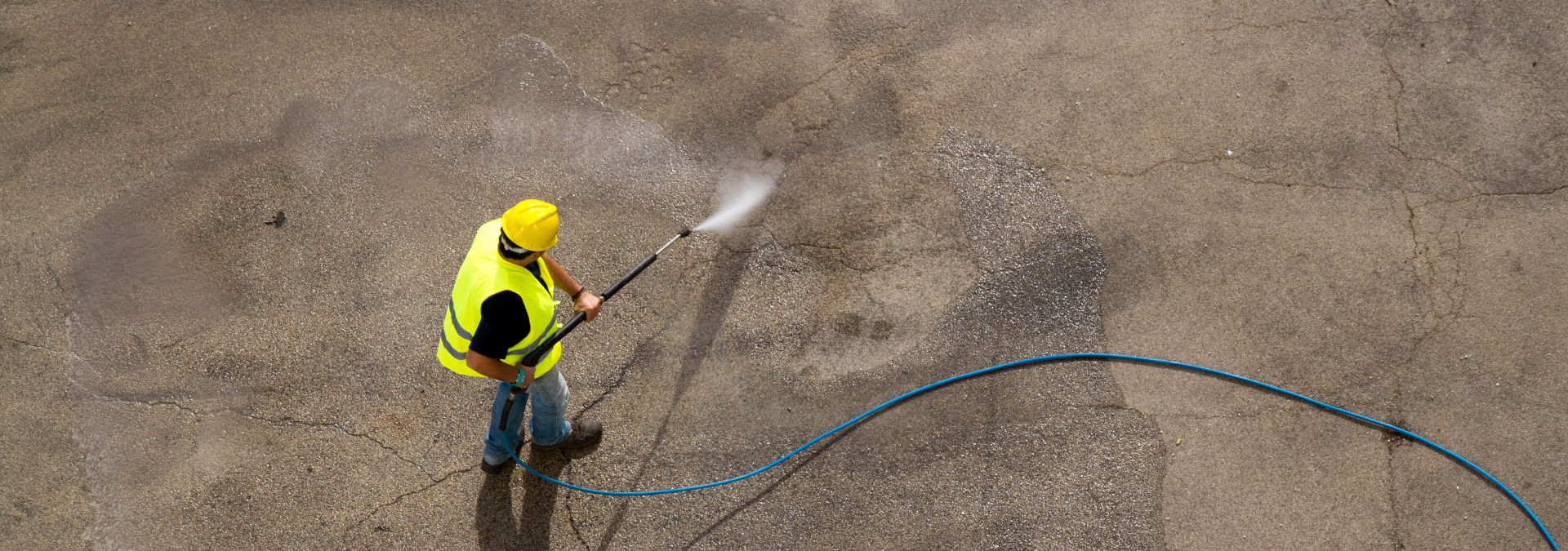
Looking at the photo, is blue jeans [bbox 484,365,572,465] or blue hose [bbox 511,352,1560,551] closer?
blue jeans [bbox 484,365,572,465]

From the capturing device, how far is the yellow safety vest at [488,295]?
3697mm

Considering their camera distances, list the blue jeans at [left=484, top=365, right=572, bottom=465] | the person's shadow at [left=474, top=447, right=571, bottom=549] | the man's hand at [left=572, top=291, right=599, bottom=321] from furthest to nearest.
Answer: the person's shadow at [left=474, top=447, right=571, bottom=549], the blue jeans at [left=484, top=365, right=572, bottom=465], the man's hand at [left=572, top=291, right=599, bottom=321]

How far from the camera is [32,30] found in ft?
21.0

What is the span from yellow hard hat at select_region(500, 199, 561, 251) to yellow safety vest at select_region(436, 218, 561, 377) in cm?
16

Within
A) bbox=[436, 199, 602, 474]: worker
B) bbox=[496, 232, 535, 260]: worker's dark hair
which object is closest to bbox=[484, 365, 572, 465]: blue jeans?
bbox=[436, 199, 602, 474]: worker

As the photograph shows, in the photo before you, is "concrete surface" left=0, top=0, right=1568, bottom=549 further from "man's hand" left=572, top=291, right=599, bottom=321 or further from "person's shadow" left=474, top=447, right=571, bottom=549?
"man's hand" left=572, top=291, right=599, bottom=321

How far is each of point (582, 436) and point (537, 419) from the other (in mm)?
391

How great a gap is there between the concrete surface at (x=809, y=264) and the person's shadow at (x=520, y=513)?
0.06ft

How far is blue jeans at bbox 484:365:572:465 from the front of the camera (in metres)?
4.38

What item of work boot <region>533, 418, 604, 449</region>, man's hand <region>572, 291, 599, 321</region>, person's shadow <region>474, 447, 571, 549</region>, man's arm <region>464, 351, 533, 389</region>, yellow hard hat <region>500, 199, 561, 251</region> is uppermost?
yellow hard hat <region>500, 199, 561, 251</region>

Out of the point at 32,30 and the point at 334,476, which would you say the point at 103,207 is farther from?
the point at 334,476

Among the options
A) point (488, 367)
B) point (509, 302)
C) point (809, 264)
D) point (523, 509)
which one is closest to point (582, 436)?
point (523, 509)

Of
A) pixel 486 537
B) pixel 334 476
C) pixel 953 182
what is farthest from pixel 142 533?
pixel 953 182

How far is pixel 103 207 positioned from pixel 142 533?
2429 millimetres
